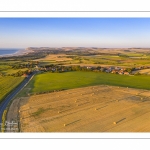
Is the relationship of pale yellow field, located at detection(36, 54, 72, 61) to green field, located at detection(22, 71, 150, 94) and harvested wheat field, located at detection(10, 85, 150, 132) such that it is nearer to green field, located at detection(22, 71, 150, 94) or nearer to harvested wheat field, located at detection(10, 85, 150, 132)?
green field, located at detection(22, 71, 150, 94)

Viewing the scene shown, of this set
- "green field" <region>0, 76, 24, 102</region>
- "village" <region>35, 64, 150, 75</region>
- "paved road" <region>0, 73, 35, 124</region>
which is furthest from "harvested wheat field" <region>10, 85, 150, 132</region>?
"village" <region>35, 64, 150, 75</region>

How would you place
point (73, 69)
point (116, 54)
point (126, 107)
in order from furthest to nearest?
point (73, 69) < point (116, 54) < point (126, 107)

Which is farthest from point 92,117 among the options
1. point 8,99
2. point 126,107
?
point 8,99

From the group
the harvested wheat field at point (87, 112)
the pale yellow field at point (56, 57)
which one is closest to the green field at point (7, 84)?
the harvested wheat field at point (87, 112)

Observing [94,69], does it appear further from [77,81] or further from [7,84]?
[7,84]
